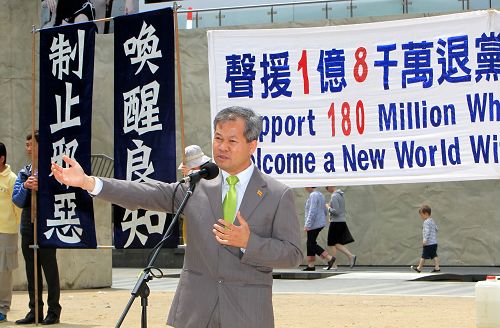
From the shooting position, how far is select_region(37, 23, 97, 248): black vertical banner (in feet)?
36.1

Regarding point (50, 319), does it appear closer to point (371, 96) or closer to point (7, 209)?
point (7, 209)

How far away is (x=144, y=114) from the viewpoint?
33.6ft

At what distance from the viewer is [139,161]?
10.2 m

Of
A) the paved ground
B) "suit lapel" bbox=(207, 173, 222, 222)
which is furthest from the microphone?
the paved ground

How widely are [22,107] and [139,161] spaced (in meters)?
7.48

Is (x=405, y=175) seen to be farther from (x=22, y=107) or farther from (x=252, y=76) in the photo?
(x=22, y=107)

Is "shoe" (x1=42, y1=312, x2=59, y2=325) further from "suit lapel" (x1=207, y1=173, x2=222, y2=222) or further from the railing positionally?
the railing

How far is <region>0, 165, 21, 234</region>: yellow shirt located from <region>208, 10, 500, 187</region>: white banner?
4036 mm

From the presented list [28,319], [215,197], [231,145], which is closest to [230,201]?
[215,197]

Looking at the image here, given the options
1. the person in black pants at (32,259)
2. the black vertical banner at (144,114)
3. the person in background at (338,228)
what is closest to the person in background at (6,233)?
the person in black pants at (32,259)

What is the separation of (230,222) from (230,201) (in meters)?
0.19

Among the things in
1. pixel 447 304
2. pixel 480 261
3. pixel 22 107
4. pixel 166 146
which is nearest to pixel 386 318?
pixel 447 304

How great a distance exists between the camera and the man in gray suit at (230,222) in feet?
17.9

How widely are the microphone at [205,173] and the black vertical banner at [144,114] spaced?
14.7 feet
